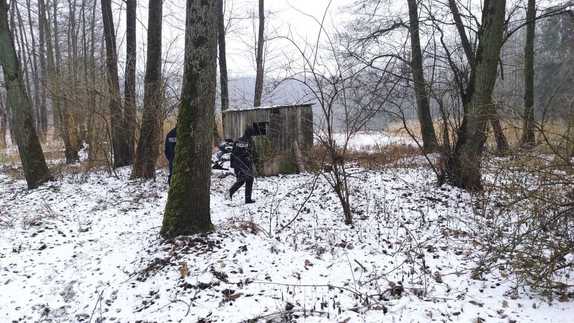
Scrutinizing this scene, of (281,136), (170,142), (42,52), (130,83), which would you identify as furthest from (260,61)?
(42,52)

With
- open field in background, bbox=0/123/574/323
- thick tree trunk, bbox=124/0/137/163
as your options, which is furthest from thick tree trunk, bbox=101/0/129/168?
open field in background, bbox=0/123/574/323

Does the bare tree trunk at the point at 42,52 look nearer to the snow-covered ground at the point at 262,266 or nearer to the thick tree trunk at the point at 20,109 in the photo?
the thick tree trunk at the point at 20,109

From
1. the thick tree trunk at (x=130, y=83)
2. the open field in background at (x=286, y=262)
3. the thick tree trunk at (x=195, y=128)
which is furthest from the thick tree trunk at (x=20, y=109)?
the thick tree trunk at (x=195, y=128)

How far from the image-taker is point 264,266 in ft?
15.0

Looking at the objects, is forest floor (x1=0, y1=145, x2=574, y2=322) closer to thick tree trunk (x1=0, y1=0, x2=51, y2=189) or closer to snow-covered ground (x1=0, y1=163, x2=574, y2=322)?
snow-covered ground (x1=0, y1=163, x2=574, y2=322)

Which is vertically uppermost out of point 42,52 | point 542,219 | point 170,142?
point 42,52

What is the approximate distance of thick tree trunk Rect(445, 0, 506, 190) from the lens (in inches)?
267

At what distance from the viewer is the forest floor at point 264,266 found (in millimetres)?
3625

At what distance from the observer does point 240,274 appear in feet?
14.3

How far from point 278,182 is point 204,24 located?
16.9 ft

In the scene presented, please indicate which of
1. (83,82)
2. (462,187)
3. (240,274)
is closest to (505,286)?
(240,274)

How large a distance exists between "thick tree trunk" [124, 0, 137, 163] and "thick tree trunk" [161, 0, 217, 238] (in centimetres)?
587

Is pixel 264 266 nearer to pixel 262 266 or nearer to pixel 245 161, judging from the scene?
pixel 262 266

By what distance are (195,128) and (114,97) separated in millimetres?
6355
